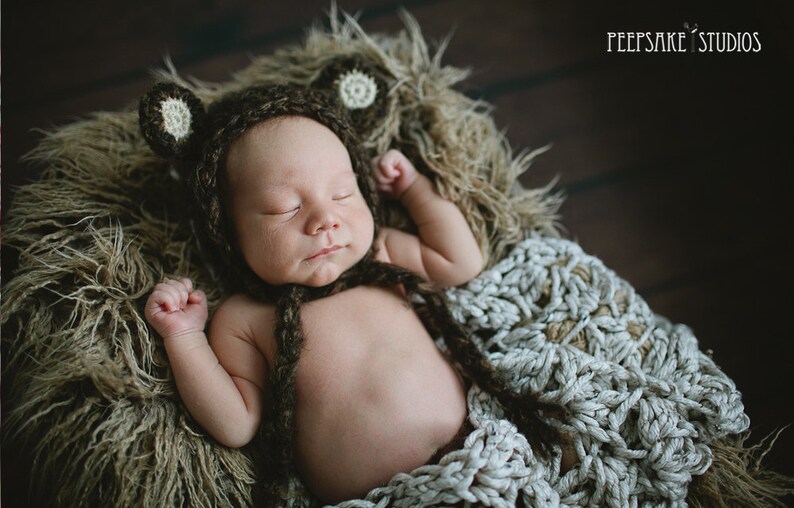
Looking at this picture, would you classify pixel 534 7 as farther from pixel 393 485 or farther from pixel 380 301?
pixel 393 485

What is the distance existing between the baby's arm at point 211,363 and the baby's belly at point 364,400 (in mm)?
108

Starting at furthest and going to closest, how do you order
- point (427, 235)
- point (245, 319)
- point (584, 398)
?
point (427, 235) < point (245, 319) < point (584, 398)

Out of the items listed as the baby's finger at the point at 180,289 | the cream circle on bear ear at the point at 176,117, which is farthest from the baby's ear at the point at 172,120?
the baby's finger at the point at 180,289

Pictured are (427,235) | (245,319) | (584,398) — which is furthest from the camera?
(427,235)

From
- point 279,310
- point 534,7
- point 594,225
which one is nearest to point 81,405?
point 279,310

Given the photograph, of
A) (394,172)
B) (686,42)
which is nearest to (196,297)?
(394,172)

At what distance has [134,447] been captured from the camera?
1163 mm

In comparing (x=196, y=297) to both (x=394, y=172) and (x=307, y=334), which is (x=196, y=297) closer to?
(x=307, y=334)

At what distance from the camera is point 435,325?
53.9 inches

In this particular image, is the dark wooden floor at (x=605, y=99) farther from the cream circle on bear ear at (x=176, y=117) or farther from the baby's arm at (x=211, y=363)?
the baby's arm at (x=211, y=363)

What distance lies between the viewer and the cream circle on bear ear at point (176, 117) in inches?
47.3

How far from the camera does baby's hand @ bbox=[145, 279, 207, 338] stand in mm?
1222

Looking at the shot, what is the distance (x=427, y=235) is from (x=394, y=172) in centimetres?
17

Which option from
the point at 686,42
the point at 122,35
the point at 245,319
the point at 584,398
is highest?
the point at 122,35
